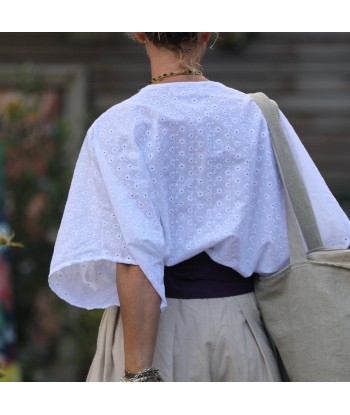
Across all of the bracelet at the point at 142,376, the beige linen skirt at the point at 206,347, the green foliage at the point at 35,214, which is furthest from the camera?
the green foliage at the point at 35,214

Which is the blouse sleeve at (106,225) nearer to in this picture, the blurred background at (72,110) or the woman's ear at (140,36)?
the woman's ear at (140,36)

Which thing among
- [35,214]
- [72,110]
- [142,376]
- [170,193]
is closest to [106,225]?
[170,193]

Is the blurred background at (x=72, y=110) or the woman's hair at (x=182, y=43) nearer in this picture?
the woman's hair at (x=182, y=43)

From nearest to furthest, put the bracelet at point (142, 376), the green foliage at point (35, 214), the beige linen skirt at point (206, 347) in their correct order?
the bracelet at point (142, 376)
the beige linen skirt at point (206, 347)
the green foliage at point (35, 214)

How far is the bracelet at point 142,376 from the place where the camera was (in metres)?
1.65

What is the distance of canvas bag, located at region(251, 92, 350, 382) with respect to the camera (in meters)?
1.71

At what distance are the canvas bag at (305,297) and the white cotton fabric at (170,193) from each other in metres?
0.04

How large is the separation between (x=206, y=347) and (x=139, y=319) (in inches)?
7.6

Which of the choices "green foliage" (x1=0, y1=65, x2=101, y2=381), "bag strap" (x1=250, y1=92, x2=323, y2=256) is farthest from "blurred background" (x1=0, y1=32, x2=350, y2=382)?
"bag strap" (x1=250, y1=92, x2=323, y2=256)

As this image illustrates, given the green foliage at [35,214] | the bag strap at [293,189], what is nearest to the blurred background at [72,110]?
the green foliage at [35,214]

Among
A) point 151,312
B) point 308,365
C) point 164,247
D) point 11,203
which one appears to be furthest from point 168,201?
point 11,203

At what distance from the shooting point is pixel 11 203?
5.20m

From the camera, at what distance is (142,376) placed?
1.66 m

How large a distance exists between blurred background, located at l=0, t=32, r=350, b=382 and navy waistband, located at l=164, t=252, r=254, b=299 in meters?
3.38
